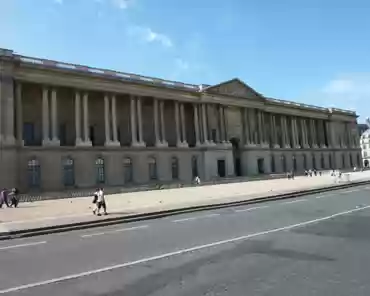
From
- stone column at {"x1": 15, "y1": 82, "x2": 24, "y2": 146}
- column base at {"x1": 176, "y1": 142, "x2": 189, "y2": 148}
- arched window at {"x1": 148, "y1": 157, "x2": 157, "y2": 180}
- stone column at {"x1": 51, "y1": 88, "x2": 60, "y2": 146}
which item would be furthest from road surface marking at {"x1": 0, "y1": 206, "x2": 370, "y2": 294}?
column base at {"x1": 176, "y1": 142, "x2": 189, "y2": 148}

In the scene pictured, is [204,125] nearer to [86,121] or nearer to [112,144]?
[112,144]

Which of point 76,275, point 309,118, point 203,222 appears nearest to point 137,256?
point 76,275

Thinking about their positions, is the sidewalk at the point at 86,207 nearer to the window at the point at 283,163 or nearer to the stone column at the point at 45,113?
the stone column at the point at 45,113

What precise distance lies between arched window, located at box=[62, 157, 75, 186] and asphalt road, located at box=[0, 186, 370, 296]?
118 ft

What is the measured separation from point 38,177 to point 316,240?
138 feet

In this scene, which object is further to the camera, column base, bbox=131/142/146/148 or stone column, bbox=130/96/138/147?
stone column, bbox=130/96/138/147

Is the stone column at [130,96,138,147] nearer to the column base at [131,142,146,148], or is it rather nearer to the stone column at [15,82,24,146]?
the column base at [131,142,146,148]

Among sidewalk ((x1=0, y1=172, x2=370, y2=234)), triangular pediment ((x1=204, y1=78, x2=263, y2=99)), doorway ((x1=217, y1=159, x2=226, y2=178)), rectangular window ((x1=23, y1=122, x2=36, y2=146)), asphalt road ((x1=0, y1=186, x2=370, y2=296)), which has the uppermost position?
triangular pediment ((x1=204, y1=78, x2=263, y2=99))

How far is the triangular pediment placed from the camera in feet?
228

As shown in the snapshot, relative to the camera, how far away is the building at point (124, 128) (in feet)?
154

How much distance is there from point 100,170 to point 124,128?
8.69 meters

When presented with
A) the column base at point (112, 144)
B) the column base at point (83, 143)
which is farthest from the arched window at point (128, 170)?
the column base at point (83, 143)

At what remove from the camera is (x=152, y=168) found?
6000cm

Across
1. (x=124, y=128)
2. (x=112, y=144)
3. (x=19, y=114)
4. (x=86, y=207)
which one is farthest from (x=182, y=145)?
(x=86, y=207)
